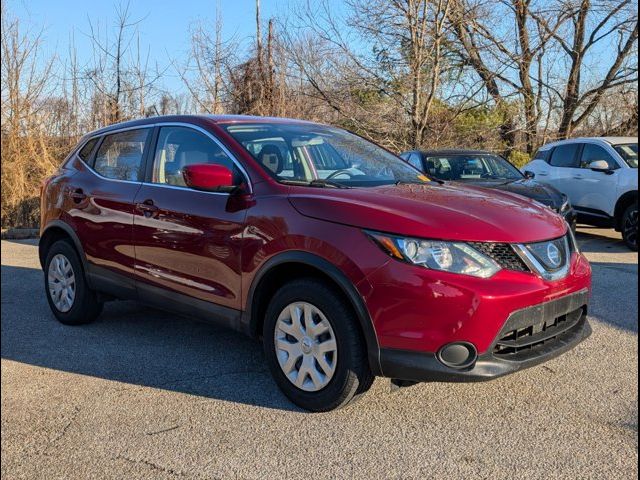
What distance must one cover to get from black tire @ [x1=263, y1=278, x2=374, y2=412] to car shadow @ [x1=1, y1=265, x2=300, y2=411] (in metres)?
0.20

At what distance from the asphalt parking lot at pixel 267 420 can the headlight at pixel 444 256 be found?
0.89 meters

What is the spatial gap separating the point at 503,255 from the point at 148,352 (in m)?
2.73

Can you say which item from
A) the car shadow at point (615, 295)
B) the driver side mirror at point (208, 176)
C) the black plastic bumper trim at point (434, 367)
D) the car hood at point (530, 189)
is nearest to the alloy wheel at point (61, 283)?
the driver side mirror at point (208, 176)

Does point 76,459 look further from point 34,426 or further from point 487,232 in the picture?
point 487,232

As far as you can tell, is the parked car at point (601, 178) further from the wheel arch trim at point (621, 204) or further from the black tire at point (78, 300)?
the black tire at point (78, 300)

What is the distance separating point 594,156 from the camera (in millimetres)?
9828

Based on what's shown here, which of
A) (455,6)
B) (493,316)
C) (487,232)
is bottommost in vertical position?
(493,316)

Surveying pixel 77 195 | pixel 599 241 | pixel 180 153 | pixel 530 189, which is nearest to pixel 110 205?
pixel 77 195

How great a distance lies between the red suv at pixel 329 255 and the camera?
115 inches

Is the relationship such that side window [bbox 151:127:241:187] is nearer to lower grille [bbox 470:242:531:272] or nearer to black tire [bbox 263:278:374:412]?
black tire [bbox 263:278:374:412]

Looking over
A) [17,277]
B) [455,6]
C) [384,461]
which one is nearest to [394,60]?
[455,6]

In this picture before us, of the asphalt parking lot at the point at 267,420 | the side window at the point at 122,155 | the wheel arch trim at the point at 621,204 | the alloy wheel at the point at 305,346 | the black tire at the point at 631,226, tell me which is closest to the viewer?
the asphalt parking lot at the point at 267,420

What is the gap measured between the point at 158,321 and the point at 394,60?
11.4m

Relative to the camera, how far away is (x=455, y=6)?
47.5 ft
